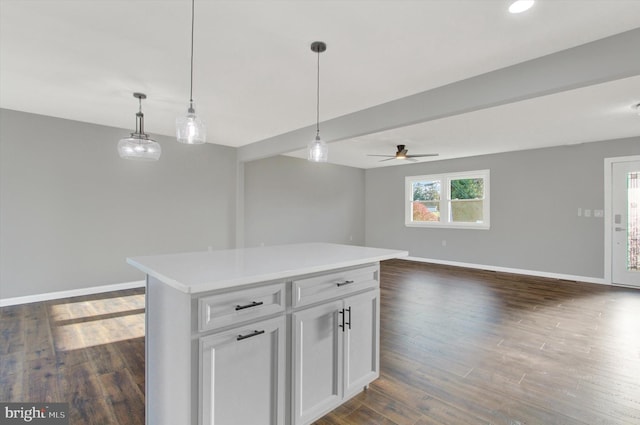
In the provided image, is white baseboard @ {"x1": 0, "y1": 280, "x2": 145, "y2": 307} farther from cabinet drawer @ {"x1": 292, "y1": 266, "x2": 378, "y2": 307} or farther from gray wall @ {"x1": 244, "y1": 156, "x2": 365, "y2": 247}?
cabinet drawer @ {"x1": 292, "y1": 266, "x2": 378, "y2": 307}

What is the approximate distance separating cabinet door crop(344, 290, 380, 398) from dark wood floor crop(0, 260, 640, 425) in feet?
0.46

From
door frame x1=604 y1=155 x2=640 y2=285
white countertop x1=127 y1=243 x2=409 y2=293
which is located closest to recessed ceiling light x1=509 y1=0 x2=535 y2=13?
white countertop x1=127 y1=243 x2=409 y2=293

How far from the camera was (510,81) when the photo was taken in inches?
105

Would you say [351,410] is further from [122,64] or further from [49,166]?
[49,166]

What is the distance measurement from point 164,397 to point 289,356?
2.06 ft

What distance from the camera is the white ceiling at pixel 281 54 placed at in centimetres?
198

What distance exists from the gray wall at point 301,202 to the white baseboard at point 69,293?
2185mm

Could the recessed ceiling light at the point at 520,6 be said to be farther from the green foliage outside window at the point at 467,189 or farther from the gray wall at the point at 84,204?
the green foliage outside window at the point at 467,189

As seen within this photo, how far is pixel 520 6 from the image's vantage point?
6.28ft

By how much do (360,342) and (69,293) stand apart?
4.48 metres

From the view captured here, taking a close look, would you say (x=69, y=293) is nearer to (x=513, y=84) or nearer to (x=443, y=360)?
(x=443, y=360)

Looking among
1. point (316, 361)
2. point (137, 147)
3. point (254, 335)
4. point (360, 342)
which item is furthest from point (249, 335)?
point (137, 147)

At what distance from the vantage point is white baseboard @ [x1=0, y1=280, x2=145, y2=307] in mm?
3929

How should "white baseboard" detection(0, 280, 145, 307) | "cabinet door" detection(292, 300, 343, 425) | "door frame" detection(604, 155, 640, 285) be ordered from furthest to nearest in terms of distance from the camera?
"door frame" detection(604, 155, 640, 285)
"white baseboard" detection(0, 280, 145, 307)
"cabinet door" detection(292, 300, 343, 425)
